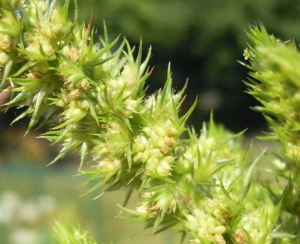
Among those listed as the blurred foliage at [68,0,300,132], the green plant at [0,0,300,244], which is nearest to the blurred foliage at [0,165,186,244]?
the green plant at [0,0,300,244]

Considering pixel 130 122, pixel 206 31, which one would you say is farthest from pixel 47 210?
pixel 206 31

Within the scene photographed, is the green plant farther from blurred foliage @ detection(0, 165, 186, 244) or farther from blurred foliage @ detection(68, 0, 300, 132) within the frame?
blurred foliage @ detection(68, 0, 300, 132)

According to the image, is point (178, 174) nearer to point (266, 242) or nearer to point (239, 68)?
point (266, 242)

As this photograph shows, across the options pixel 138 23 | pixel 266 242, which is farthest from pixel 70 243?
pixel 138 23

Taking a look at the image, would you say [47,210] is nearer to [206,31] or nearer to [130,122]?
[130,122]

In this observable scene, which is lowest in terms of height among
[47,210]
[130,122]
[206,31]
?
[47,210]
